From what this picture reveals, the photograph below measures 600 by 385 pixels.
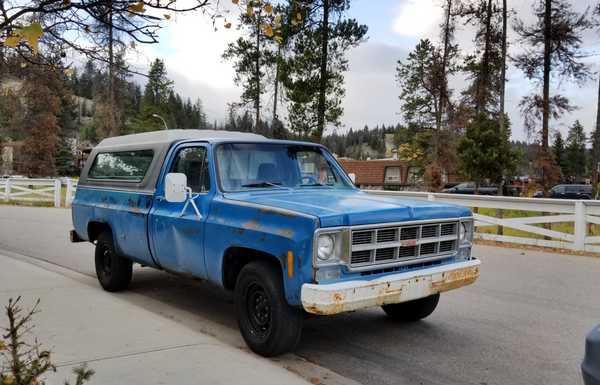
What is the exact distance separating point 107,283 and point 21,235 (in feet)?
25.4

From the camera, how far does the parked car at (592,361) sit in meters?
2.69

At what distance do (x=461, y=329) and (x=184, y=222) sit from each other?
3.18 meters

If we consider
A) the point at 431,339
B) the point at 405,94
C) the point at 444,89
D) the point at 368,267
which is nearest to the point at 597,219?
the point at 431,339

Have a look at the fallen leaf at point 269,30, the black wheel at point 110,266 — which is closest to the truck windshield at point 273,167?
the fallen leaf at point 269,30

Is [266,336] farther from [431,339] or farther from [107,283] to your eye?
[107,283]

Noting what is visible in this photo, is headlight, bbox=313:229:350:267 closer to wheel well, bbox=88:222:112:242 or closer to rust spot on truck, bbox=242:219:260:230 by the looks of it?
rust spot on truck, bbox=242:219:260:230

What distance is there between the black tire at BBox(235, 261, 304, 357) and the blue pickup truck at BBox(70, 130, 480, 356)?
10 millimetres

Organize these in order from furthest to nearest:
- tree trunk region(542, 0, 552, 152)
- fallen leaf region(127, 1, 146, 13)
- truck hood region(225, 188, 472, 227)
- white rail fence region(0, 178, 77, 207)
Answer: tree trunk region(542, 0, 552, 152) < white rail fence region(0, 178, 77, 207) < truck hood region(225, 188, 472, 227) < fallen leaf region(127, 1, 146, 13)

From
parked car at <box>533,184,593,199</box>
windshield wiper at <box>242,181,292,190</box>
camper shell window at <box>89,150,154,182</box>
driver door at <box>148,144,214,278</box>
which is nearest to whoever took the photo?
driver door at <box>148,144,214,278</box>

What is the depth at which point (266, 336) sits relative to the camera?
15.8 ft

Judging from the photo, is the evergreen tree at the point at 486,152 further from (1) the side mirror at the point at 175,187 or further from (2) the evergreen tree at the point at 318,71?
(1) the side mirror at the point at 175,187

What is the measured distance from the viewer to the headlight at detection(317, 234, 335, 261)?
4.43m

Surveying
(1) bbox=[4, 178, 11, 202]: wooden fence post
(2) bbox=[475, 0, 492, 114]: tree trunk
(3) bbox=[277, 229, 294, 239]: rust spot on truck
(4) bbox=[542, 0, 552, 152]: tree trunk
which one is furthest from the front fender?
(2) bbox=[475, 0, 492, 114]: tree trunk

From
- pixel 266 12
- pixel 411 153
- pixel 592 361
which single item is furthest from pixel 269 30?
pixel 411 153
